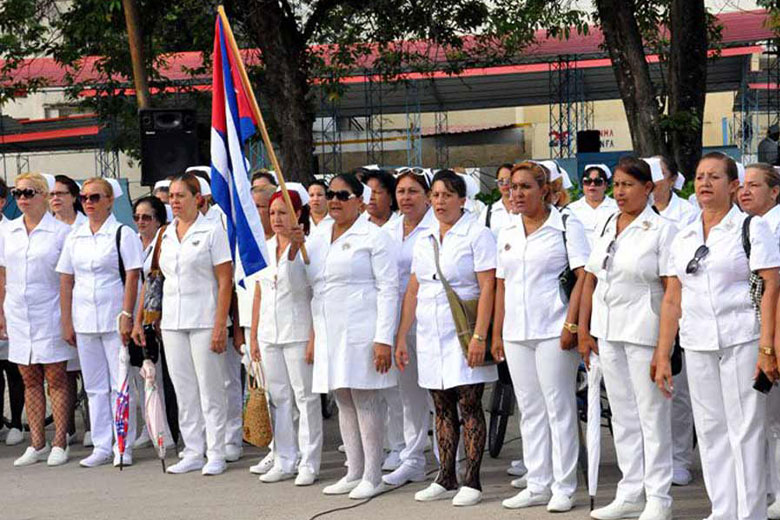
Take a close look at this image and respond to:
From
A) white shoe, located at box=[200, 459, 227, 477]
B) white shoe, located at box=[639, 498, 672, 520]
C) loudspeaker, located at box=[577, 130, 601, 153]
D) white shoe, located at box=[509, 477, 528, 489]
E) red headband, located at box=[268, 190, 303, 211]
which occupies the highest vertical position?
loudspeaker, located at box=[577, 130, 601, 153]

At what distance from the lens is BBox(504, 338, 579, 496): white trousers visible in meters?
8.11

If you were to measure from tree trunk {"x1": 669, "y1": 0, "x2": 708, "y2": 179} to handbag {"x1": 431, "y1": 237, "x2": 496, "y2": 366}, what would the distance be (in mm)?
7652

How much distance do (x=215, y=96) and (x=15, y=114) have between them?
37778 millimetres

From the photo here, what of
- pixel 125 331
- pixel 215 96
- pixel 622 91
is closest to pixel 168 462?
pixel 125 331

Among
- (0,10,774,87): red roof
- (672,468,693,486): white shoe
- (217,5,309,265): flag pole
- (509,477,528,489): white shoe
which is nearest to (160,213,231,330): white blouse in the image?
(217,5,309,265): flag pole

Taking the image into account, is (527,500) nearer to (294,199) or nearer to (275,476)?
(275,476)

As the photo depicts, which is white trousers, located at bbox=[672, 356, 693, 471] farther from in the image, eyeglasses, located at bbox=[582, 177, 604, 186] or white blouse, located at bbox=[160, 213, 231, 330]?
white blouse, located at bbox=[160, 213, 231, 330]

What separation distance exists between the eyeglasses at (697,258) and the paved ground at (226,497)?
1559 millimetres

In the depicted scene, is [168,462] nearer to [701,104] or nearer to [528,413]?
[528,413]

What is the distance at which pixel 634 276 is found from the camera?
760cm

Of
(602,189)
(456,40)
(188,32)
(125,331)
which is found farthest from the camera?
→ (188,32)

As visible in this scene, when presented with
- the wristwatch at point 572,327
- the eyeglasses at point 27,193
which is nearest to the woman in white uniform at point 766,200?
the wristwatch at point 572,327

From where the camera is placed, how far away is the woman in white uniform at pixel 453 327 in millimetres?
8391

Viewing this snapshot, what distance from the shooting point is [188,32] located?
1997 centimetres
